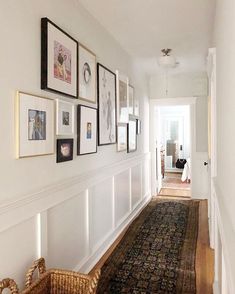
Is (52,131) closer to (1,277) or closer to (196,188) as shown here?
(1,277)

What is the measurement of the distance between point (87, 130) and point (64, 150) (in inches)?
17.4

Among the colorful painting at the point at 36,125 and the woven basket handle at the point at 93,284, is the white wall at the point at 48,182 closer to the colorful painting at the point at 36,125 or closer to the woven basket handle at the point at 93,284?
the colorful painting at the point at 36,125

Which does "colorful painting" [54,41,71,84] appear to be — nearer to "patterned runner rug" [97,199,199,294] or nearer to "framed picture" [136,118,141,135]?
"patterned runner rug" [97,199,199,294]

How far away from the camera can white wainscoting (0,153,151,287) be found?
Answer: 159 centimetres

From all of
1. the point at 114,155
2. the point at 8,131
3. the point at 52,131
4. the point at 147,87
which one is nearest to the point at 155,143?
the point at 147,87

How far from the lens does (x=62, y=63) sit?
209cm

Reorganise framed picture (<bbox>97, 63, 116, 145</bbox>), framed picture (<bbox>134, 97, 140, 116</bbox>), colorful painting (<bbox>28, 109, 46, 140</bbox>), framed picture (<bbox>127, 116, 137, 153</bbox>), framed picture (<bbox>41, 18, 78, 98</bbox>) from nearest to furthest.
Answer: colorful painting (<bbox>28, 109, 46, 140</bbox>), framed picture (<bbox>41, 18, 78, 98</bbox>), framed picture (<bbox>97, 63, 116, 145</bbox>), framed picture (<bbox>127, 116, 137, 153</bbox>), framed picture (<bbox>134, 97, 140, 116</bbox>)

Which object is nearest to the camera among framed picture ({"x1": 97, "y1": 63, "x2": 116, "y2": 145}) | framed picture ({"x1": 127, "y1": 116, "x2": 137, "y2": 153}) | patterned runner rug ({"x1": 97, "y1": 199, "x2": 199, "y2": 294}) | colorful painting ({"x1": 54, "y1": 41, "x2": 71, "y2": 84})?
colorful painting ({"x1": 54, "y1": 41, "x2": 71, "y2": 84})

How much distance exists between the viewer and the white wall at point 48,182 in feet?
5.07

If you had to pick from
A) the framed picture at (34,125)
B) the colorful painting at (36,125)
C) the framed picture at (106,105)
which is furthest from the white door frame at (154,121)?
the colorful painting at (36,125)

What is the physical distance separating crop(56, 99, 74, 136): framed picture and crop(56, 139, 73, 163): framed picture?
60 millimetres

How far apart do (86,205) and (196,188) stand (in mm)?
3428

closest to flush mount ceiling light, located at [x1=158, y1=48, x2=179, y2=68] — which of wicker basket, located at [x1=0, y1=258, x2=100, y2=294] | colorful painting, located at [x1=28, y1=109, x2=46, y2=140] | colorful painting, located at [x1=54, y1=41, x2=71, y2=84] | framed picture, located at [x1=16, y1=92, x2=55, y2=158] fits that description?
colorful painting, located at [x1=54, y1=41, x2=71, y2=84]

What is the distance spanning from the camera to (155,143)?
5844 mm
